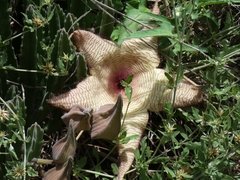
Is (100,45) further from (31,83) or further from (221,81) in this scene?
(221,81)

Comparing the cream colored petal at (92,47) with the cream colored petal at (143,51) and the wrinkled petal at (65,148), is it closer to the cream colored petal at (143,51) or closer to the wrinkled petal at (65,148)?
the cream colored petal at (143,51)

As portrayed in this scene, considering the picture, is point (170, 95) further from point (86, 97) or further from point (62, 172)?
point (62, 172)

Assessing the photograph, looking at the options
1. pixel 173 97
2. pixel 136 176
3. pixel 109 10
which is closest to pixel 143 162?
pixel 136 176

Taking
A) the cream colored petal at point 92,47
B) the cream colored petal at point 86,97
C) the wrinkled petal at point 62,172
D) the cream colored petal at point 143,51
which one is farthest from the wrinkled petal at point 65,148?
the cream colored petal at point 143,51

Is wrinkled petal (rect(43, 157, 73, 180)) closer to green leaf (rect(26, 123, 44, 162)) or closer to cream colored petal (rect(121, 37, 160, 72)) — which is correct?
green leaf (rect(26, 123, 44, 162))

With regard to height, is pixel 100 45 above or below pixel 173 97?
above
